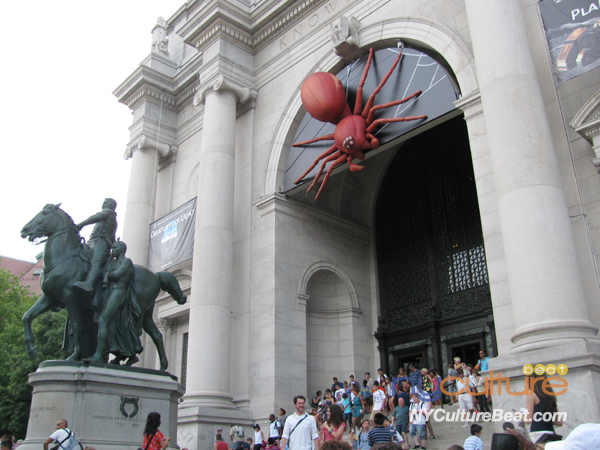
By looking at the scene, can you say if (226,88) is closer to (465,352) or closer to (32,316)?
(32,316)

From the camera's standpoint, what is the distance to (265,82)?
22.9 meters

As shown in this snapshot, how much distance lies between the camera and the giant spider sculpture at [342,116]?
17.5 m

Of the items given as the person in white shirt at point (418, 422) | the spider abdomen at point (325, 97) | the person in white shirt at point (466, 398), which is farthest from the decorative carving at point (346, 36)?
the person in white shirt at point (418, 422)

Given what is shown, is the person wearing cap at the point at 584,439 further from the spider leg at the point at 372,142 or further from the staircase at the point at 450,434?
the spider leg at the point at 372,142

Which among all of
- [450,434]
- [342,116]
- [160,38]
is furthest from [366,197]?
[160,38]

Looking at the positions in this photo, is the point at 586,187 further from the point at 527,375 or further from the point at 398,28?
the point at 398,28

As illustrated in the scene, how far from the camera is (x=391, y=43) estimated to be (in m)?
18.5

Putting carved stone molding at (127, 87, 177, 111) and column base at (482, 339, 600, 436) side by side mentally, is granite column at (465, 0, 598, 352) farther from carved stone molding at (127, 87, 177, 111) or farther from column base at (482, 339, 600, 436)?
carved stone molding at (127, 87, 177, 111)

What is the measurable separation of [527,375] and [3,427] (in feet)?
93.4

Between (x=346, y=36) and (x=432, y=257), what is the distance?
28.0ft

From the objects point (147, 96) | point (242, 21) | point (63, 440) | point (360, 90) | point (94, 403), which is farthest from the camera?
point (147, 96)

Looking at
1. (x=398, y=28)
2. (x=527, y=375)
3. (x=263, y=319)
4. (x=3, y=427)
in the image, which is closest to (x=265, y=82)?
(x=398, y=28)

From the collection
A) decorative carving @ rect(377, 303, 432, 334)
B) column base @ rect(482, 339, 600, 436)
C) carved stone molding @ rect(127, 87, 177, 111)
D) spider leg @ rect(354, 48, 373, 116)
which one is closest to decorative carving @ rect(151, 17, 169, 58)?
carved stone molding @ rect(127, 87, 177, 111)

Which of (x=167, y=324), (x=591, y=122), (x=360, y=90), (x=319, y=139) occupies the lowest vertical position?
(x=167, y=324)
